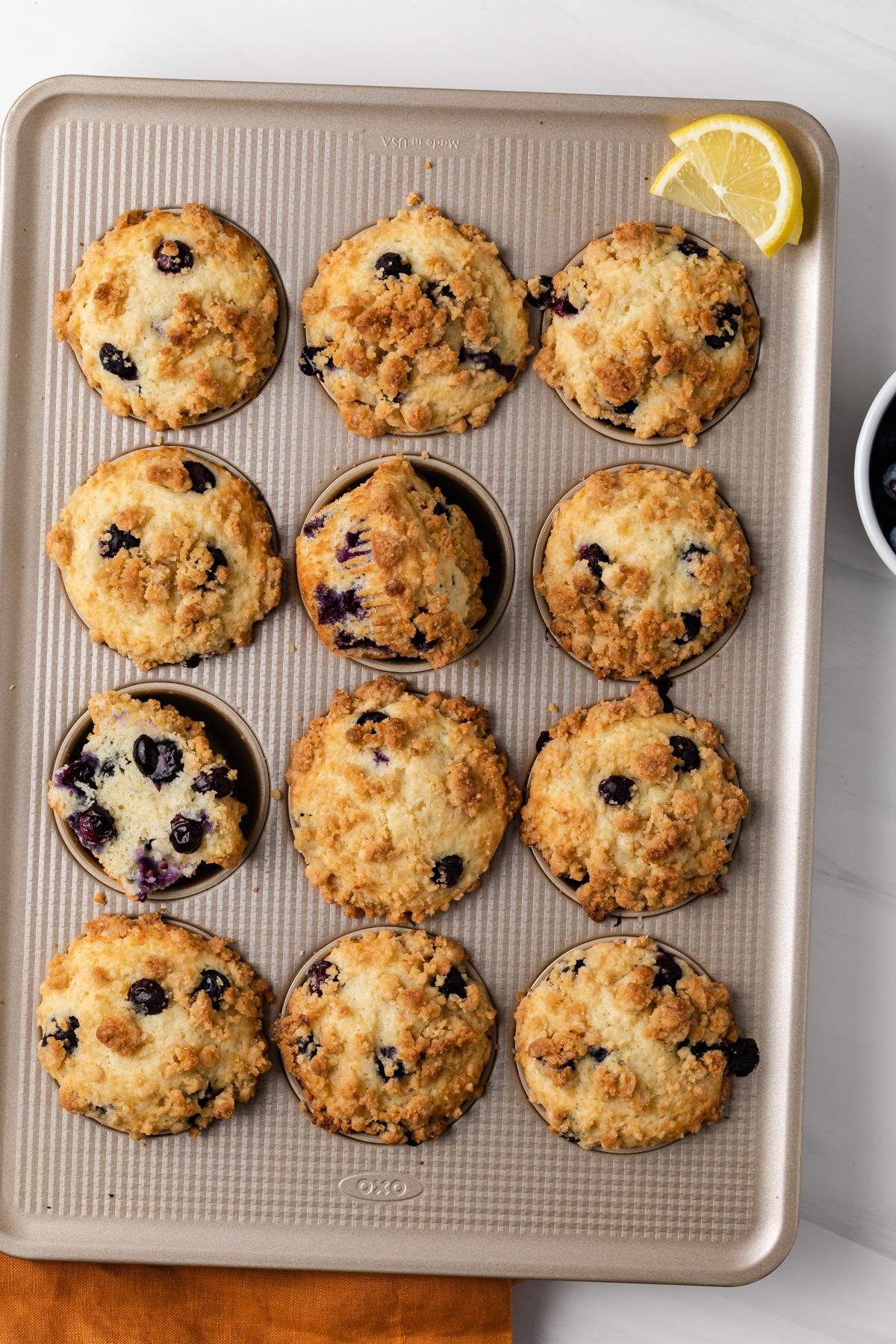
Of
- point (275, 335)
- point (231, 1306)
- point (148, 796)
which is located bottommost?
point (231, 1306)

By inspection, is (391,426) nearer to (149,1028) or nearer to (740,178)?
(740,178)

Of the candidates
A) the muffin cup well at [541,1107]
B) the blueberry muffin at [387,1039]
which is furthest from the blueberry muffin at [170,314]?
the muffin cup well at [541,1107]

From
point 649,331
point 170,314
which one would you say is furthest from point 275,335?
point 649,331

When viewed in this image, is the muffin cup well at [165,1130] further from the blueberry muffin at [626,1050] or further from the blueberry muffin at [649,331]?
the blueberry muffin at [649,331]

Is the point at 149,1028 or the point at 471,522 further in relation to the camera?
the point at 471,522

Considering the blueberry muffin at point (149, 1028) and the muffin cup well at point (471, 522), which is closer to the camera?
the blueberry muffin at point (149, 1028)

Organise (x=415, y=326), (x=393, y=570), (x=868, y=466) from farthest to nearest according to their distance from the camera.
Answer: (x=868, y=466) → (x=415, y=326) → (x=393, y=570)

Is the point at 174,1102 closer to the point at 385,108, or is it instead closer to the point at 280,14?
the point at 385,108

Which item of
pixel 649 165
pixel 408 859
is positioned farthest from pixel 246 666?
pixel 649 165
